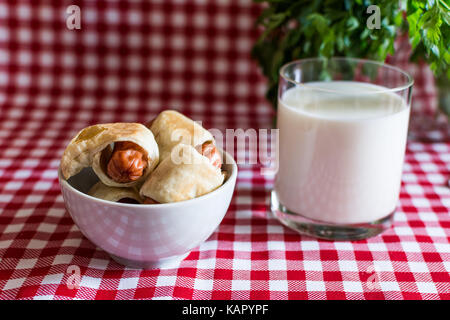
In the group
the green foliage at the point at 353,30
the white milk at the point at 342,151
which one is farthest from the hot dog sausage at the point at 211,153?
the green foliage at the point at 353,30

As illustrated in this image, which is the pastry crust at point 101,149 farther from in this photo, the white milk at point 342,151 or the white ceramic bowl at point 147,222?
the white milk at point 342,151

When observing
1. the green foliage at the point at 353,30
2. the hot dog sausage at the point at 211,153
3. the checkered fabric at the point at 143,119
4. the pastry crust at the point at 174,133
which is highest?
the green foliage at the point at 353,30

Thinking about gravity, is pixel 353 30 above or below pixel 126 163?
above

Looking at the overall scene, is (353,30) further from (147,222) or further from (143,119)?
(143,119)

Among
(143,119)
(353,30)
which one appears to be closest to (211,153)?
(353,30)

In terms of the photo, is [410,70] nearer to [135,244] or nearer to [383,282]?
[383,282]

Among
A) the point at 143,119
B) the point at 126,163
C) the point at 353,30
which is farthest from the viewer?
the point at 143,119

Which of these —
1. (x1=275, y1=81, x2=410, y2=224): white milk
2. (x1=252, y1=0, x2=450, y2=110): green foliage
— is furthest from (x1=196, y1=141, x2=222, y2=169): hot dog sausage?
(x1=252, y1=0, x2=450, y2=110): green foliage

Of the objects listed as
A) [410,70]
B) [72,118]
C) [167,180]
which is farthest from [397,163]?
[72,118]
